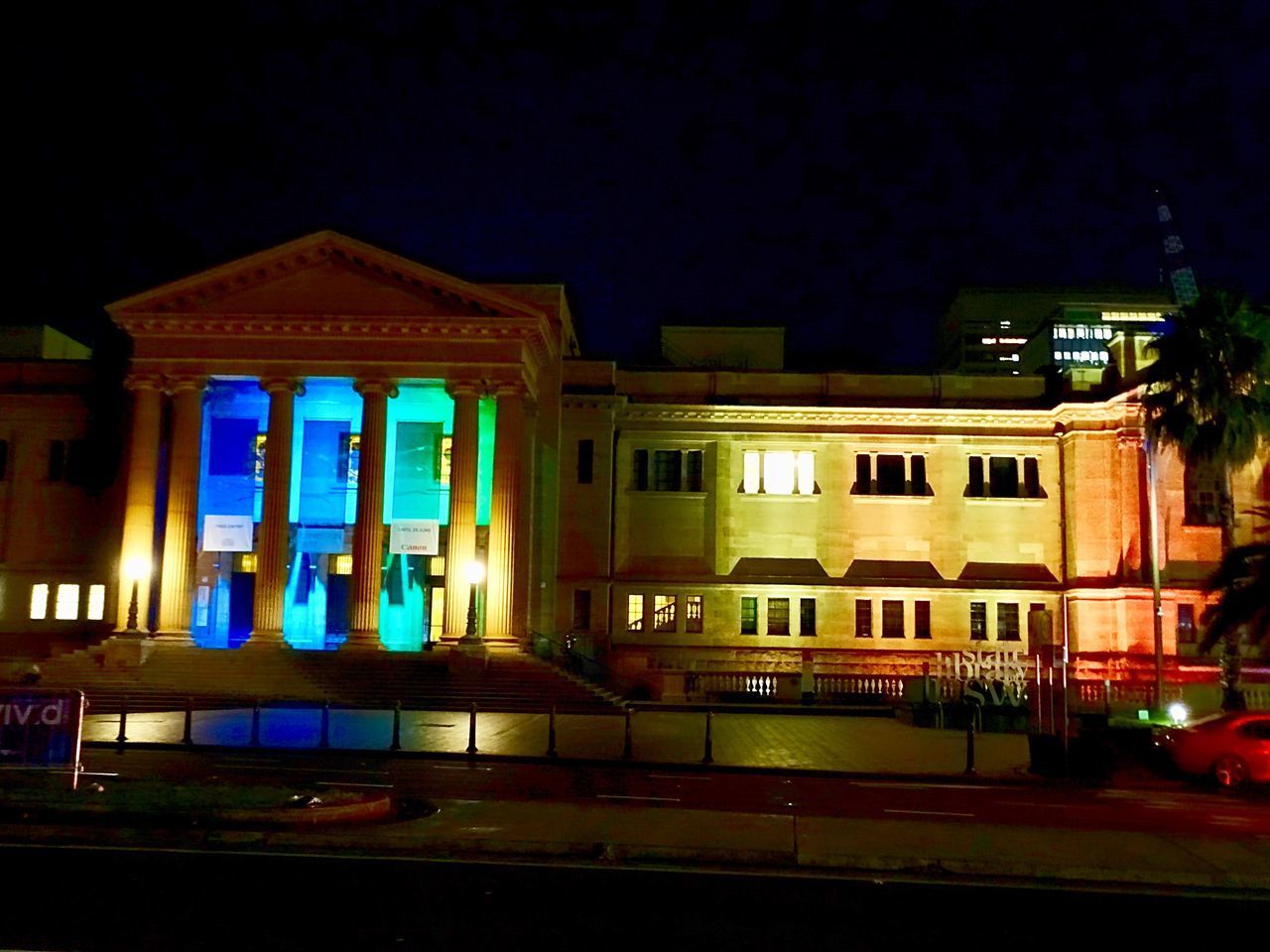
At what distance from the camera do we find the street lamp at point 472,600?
129 feet

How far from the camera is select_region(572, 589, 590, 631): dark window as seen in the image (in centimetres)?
5050

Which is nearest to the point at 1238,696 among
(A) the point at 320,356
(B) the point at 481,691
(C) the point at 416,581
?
(B) the point at 481,691

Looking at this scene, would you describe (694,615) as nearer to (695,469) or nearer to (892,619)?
(695,469)

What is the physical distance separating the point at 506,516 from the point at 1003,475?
76.3 feet

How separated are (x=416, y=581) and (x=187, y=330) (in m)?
12.5

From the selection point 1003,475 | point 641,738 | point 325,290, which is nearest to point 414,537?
point 325,290

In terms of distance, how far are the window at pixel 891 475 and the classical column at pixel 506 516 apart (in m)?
16.6

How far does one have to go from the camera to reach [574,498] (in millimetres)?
50781

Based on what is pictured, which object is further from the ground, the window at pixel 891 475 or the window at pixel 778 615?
the window at pixel 891 475

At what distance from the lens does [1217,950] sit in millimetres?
9664

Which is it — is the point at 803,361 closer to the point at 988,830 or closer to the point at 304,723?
the point at 304,723

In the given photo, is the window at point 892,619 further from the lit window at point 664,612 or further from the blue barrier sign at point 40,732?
the blue barrier sign at point 40,732

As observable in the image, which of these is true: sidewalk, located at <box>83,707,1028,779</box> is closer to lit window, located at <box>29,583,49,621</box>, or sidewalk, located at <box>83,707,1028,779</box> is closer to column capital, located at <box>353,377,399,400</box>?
column capital, located at <box>353,377,399,400</box>

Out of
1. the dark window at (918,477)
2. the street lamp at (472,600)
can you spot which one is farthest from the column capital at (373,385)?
the dark window at (918,477)
